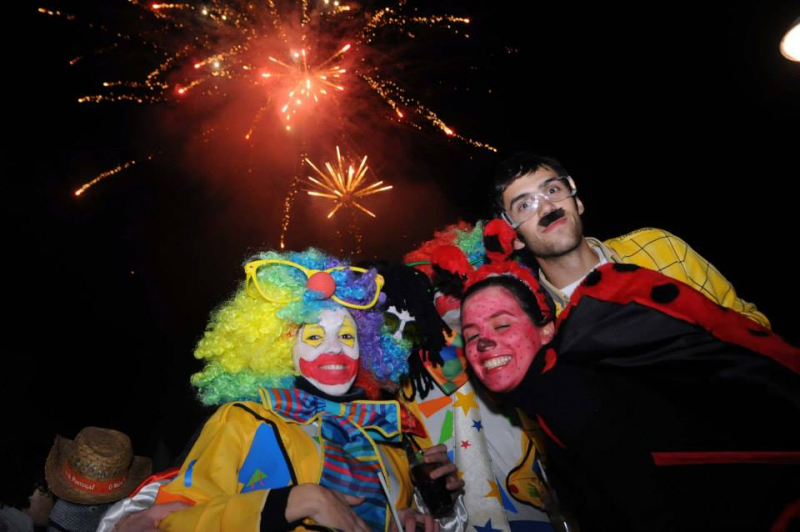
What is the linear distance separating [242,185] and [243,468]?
9.64 metres

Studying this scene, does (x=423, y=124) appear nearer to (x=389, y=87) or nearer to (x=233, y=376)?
(x=389, y=87)

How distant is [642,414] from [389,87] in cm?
931

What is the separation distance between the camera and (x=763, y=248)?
5609 mm

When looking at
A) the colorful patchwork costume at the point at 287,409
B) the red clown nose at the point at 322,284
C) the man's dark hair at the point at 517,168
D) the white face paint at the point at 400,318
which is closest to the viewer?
the colorful patchwork costume at the point at 287,409

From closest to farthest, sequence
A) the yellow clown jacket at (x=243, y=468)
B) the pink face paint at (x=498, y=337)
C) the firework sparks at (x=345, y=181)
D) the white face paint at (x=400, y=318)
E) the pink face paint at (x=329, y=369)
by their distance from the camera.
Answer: the yellow clown jacket at (x=243, y=468) < the pink face paint at (x=498, y=337) < the pink face paint at (x=329, y=369) < the white face paint at (x=400, y=318) < the firework sparks at (x=345, y=181)

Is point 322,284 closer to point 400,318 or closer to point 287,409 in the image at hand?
point 287,409

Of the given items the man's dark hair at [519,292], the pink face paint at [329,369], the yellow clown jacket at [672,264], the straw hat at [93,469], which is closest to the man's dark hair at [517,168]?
the yellow clown jacket at [672,264]

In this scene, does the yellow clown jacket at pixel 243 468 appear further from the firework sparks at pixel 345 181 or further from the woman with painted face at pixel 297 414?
the firework sparks at pixel 345 181

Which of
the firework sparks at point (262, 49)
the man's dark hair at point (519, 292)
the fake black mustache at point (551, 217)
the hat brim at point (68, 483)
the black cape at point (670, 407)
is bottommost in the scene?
the hat brim at point (68, 483)

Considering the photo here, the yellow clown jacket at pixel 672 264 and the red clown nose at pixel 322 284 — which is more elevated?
the yellow clown jacket at pixel 672 264

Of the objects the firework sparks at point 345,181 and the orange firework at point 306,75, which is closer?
the orange firework at point 306,75

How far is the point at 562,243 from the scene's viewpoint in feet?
9.37

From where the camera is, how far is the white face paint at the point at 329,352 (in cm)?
244

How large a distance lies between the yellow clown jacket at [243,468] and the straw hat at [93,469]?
6.10 ft
